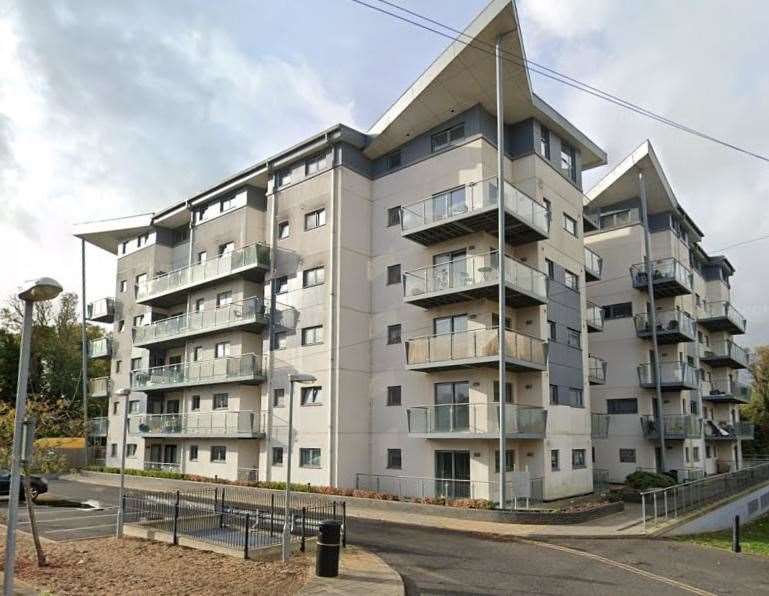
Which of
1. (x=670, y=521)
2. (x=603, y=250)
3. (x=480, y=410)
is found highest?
(x=603, y=250)

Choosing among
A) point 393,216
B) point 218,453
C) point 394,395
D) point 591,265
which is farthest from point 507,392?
point 218,453

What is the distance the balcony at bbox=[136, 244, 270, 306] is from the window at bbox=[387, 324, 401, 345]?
7344mm

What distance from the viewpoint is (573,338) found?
27.3 metres

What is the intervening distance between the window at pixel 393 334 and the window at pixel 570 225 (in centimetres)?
882

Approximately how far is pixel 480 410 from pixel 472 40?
45.0 ft

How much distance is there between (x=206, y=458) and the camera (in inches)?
1245

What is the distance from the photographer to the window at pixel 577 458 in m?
25.7

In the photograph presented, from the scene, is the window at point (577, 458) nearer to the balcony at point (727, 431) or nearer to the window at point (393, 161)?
the window at point (393, 161)

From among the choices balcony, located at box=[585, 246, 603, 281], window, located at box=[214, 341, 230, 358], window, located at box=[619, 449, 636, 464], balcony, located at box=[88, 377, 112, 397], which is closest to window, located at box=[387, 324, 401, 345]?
window, located at box=[214, 341, 230, 358]

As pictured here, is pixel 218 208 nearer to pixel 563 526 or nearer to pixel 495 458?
pixel 495 458

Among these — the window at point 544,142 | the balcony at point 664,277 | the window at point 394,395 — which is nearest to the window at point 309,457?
the window at point 394,395

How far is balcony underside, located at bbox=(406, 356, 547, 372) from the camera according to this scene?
21702 millimetres

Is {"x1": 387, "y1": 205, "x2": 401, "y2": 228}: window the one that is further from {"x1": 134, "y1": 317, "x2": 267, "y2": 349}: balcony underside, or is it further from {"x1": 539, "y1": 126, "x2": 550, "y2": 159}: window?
{"x1": 134, "y1": 317, "x2": 267, "y2": 349}: balcony underside

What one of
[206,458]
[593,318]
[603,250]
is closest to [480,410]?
[593,318]
